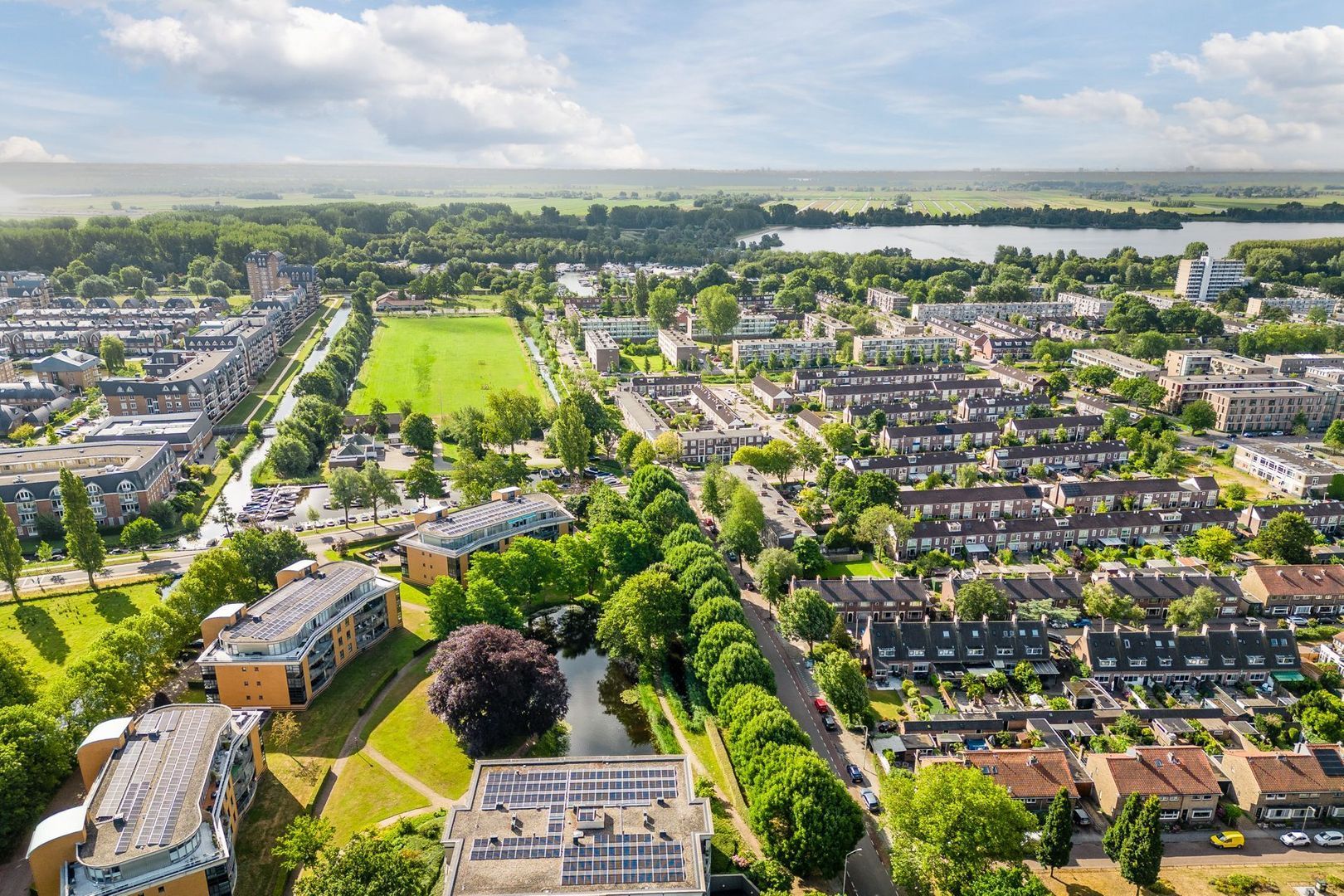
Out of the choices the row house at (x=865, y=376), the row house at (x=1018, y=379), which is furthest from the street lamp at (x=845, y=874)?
the row house at (x=1018, y=379)

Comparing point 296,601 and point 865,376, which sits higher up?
point 865,376

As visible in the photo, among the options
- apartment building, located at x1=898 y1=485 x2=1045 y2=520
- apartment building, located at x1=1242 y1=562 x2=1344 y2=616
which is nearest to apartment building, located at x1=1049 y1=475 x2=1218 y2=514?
apartment building, located at x1=898 y1=485 x2=1045 y2=520

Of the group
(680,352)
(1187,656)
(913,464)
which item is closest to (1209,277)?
(680,352)

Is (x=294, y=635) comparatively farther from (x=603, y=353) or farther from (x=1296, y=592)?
(x=603, y=353)

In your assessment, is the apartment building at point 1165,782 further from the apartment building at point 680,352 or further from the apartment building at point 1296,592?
the apartment building at point 680,352

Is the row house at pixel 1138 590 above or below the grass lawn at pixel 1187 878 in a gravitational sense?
above

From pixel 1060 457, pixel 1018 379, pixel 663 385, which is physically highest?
pixel 1018 379

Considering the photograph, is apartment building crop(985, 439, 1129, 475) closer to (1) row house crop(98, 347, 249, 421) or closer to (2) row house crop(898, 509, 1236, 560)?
(2) row house crop(898, 509, 1236, 560)
